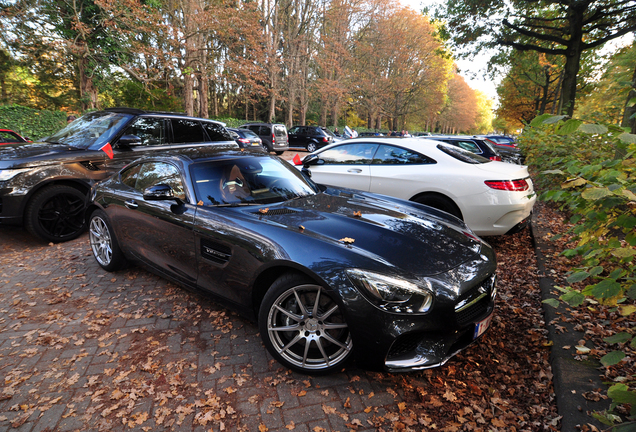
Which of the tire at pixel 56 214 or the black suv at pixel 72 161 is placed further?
the tire at pixel 56 214

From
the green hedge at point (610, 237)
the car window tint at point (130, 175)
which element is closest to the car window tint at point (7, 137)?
the car window tint at point (130, 175)

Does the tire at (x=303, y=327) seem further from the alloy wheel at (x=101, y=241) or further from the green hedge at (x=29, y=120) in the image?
the green hedge at (x=29, y=120)

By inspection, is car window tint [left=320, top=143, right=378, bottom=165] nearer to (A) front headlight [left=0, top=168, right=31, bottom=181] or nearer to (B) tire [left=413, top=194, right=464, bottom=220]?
(B) tire [left=413, top=194, right=464, bottom=220]

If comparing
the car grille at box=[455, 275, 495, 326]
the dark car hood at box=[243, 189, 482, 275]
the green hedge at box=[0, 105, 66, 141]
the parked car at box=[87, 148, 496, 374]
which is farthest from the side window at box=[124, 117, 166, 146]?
the green hedge at box=[0, 105, 66, 141]

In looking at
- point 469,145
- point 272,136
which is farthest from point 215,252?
point 272,136

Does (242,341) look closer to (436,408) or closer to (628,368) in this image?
(436,408)

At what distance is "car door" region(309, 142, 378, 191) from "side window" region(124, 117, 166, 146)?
8.99ft

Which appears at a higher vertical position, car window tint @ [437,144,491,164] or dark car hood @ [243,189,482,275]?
car window tint @ [437,144,491,164]

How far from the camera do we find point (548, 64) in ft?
88.6

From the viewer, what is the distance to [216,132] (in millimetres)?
7078

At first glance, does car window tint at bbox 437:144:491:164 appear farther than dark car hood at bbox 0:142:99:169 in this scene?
Yes

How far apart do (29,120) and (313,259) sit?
1862 centimetres

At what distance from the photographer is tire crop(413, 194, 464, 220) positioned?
500 cm

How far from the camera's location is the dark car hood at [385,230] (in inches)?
101
